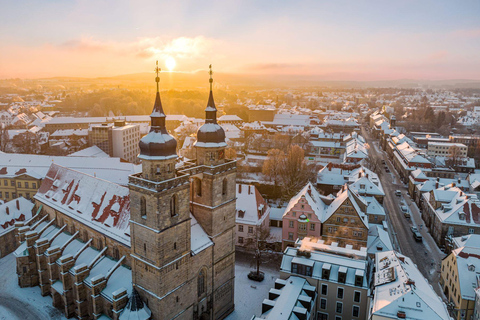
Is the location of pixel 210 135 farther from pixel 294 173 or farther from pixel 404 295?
pixel 294 173

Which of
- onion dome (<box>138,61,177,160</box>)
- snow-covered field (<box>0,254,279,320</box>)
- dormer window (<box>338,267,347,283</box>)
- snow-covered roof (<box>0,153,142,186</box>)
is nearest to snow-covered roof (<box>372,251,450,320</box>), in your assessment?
dormer window (<box>338,267,347,283</box>)

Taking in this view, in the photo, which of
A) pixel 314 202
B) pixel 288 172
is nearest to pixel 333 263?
pixel 314 202

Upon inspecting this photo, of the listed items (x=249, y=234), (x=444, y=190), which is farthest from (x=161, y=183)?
(x=444, y=190)

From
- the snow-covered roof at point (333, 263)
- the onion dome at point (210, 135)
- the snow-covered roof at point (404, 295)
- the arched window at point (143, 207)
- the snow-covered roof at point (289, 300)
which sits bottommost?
the snow-covered roof at point (289, 300)

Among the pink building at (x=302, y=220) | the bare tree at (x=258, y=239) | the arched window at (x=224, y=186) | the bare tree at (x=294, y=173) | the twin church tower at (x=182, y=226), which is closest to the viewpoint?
the twin church tower at (x=182, y=226)

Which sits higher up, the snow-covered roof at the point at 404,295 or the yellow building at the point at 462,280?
the snow-covered roof at the point at 404,295

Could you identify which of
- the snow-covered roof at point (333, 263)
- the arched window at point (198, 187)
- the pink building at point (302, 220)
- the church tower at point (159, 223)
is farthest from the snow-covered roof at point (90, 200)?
the pink building at point (302, 220)

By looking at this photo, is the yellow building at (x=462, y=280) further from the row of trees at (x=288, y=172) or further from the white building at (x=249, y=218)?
the row of trees at (x=288, y=172)

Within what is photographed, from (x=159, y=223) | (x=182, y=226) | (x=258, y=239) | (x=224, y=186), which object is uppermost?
(x=224, y=186)
